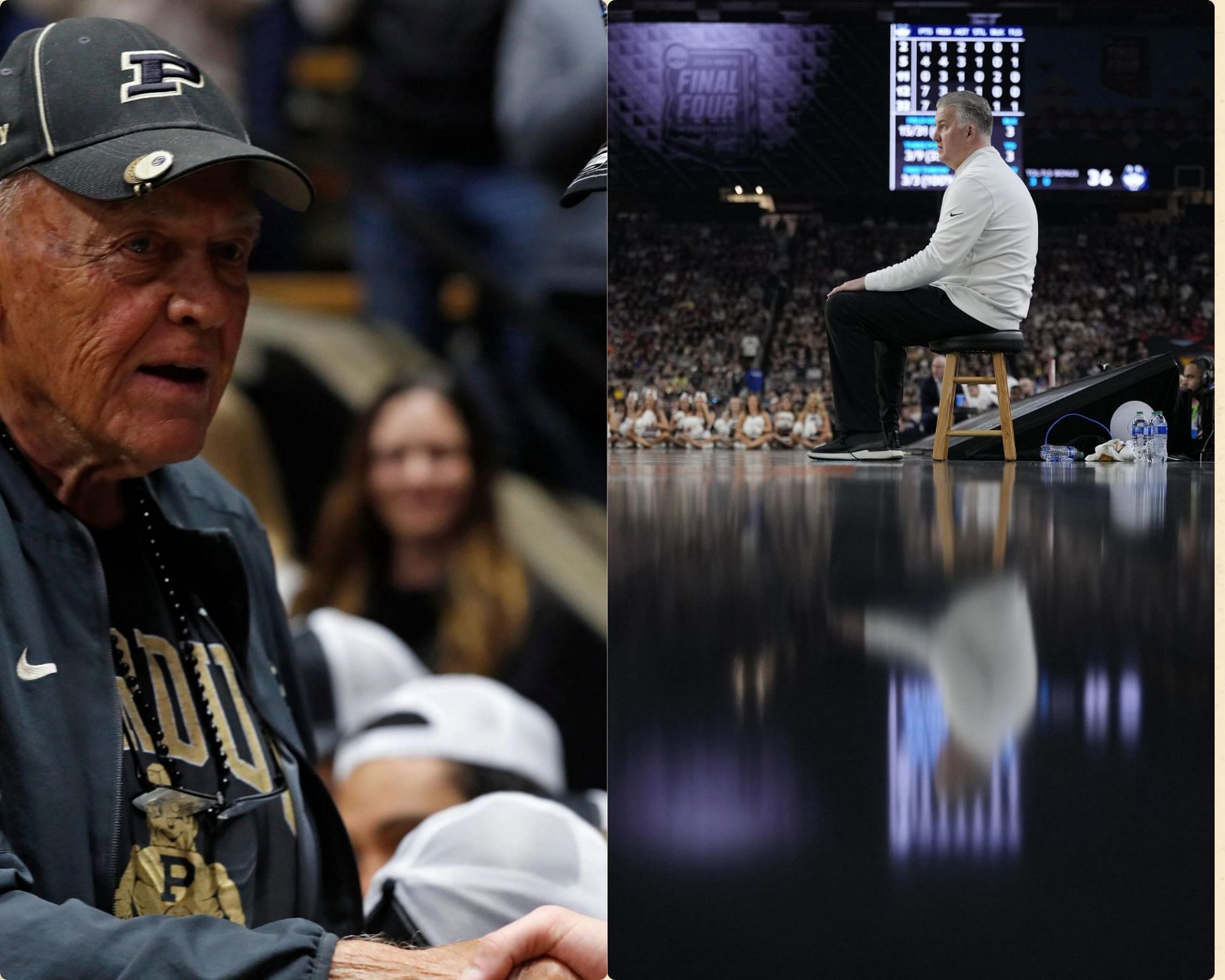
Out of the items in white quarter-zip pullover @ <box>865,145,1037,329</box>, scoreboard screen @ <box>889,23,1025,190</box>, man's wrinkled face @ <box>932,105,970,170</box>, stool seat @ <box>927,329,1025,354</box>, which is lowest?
stool seat @ <box>927,329,1025,354</box>

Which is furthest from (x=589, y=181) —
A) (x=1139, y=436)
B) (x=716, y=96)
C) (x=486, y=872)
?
(x=716, y=96)

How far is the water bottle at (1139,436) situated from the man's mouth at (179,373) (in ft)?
12.3

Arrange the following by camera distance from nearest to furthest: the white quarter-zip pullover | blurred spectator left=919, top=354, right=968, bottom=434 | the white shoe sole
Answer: the white shoe sole → the white quarter-zip pullover → blurred spectator left=919, top=354, right=968, bottom=434

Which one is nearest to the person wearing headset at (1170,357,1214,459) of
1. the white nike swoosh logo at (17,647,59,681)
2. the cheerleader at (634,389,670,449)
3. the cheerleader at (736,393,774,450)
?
the cheerleader at (736,393,774,450)

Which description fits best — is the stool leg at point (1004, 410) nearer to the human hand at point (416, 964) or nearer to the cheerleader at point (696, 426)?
the cheerleader at point (696, 426)

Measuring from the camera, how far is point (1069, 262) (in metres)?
6.12

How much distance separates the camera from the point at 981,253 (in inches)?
152

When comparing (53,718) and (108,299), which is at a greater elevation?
(108,299)

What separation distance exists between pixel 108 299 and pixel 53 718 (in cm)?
29

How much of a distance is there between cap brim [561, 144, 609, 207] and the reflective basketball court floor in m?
0.49

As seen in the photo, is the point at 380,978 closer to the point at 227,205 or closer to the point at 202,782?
the point at 202,782

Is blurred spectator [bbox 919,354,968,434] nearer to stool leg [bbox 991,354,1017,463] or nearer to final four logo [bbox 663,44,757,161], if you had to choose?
stool leg [bbox 991,354,1017,463]

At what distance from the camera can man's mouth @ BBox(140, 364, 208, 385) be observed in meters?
0.77

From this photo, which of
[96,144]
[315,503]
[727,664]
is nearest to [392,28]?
[96,144]
